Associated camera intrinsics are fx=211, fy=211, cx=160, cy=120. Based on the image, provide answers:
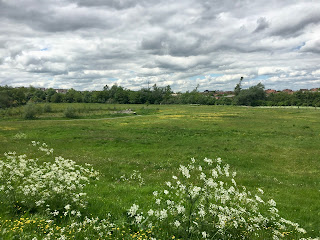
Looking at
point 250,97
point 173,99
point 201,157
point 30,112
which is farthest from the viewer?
point 173,99

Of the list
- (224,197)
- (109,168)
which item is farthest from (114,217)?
(109,168)

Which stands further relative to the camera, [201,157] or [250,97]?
[250,97]

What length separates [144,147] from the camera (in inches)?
951

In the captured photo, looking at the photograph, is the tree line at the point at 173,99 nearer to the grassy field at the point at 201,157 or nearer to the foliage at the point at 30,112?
the foliage at the point at 30,112

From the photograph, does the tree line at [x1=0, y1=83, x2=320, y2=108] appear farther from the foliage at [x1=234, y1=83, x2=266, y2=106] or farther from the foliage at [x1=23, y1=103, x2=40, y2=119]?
the foliage at [x1=23, y1=103, x2=40, y2=119]

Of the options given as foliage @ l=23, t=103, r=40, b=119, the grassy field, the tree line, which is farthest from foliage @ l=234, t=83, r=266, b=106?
foliage @ l=23, t=103, r=40, b=119

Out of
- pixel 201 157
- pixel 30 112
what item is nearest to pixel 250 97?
pixel 30 112

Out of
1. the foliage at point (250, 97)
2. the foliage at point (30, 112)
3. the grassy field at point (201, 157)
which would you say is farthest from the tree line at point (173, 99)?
the grassy field at point (201, 157)

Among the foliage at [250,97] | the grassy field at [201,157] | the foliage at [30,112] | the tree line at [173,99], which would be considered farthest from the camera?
the foliage at [250,97]

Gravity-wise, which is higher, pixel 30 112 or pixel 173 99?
pixel 173 99

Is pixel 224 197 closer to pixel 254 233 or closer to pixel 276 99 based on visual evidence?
pixel 254 233

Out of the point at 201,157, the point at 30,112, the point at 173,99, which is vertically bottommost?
the point at 201,157

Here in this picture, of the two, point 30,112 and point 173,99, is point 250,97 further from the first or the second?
point 30,112

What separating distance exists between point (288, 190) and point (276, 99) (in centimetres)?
16096
